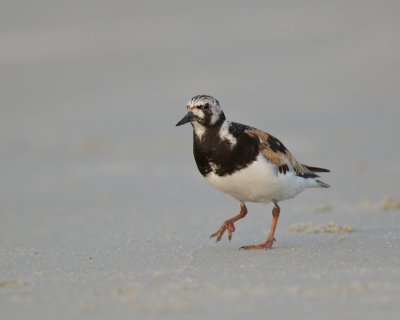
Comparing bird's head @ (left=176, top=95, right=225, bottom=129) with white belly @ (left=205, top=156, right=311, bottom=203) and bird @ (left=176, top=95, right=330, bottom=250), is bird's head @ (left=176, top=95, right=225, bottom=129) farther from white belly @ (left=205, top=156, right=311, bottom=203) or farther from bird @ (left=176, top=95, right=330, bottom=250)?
white belly @ (left=205, top=156, right=311, bottom=203)

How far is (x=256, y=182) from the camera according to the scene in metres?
6.25

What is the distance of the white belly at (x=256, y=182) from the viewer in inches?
244

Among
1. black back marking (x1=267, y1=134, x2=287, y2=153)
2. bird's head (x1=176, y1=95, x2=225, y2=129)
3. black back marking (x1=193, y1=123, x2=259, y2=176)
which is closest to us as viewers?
black back marking (x1=193, y1=123, x2=259, y2=176)

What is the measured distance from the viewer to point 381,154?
33.4ft

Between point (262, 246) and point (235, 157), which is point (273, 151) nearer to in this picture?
point (235, 157)

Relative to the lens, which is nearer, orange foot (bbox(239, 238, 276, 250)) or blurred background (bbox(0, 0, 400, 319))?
blurred background (bbox(0, 0, 400, 319))

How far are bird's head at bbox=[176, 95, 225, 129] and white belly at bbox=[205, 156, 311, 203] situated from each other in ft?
1.26

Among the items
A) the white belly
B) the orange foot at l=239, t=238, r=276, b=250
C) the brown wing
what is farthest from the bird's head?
the orange foot at l=239, t=238, r=276, b=250

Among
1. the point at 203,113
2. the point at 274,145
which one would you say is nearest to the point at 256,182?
the point at 274,145

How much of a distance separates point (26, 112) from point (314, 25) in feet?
20.9

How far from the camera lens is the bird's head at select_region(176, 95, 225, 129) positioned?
6.33 m

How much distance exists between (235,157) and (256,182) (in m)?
0.24

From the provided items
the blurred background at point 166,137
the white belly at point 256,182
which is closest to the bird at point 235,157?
the white belly at point 256,182

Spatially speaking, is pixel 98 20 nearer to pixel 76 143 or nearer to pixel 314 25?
pixel 314 25
